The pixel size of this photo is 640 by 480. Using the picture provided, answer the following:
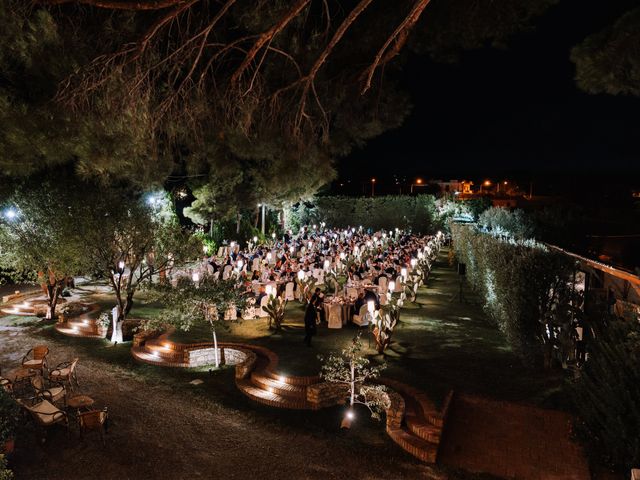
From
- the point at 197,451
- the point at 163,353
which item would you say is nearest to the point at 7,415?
the point at 197,451

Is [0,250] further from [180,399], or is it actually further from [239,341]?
[180,399]

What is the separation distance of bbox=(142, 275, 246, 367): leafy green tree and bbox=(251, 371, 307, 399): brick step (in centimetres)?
144

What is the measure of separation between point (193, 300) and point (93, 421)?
9.73 ft

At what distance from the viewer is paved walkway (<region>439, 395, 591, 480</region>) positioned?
598cm

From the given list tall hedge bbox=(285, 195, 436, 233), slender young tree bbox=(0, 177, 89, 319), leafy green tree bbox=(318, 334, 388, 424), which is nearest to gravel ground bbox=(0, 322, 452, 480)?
leafy green tree bbox=(318, 334, 388, 424)

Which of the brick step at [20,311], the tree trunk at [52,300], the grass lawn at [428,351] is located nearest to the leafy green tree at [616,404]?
the grass lawn at [428,351]

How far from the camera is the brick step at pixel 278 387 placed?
8.27 metres

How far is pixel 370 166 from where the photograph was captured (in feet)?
274

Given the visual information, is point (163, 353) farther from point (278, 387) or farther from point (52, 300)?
point (52, 300)

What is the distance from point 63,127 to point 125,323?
21.5ft

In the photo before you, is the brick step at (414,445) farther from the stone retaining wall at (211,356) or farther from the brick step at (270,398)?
the stone retaining wall at (211,356)

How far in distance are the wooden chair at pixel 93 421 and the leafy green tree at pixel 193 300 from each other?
2.63 m

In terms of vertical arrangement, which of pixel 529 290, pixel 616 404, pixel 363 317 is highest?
pixel 529 290

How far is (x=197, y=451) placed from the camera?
21.6 ft
